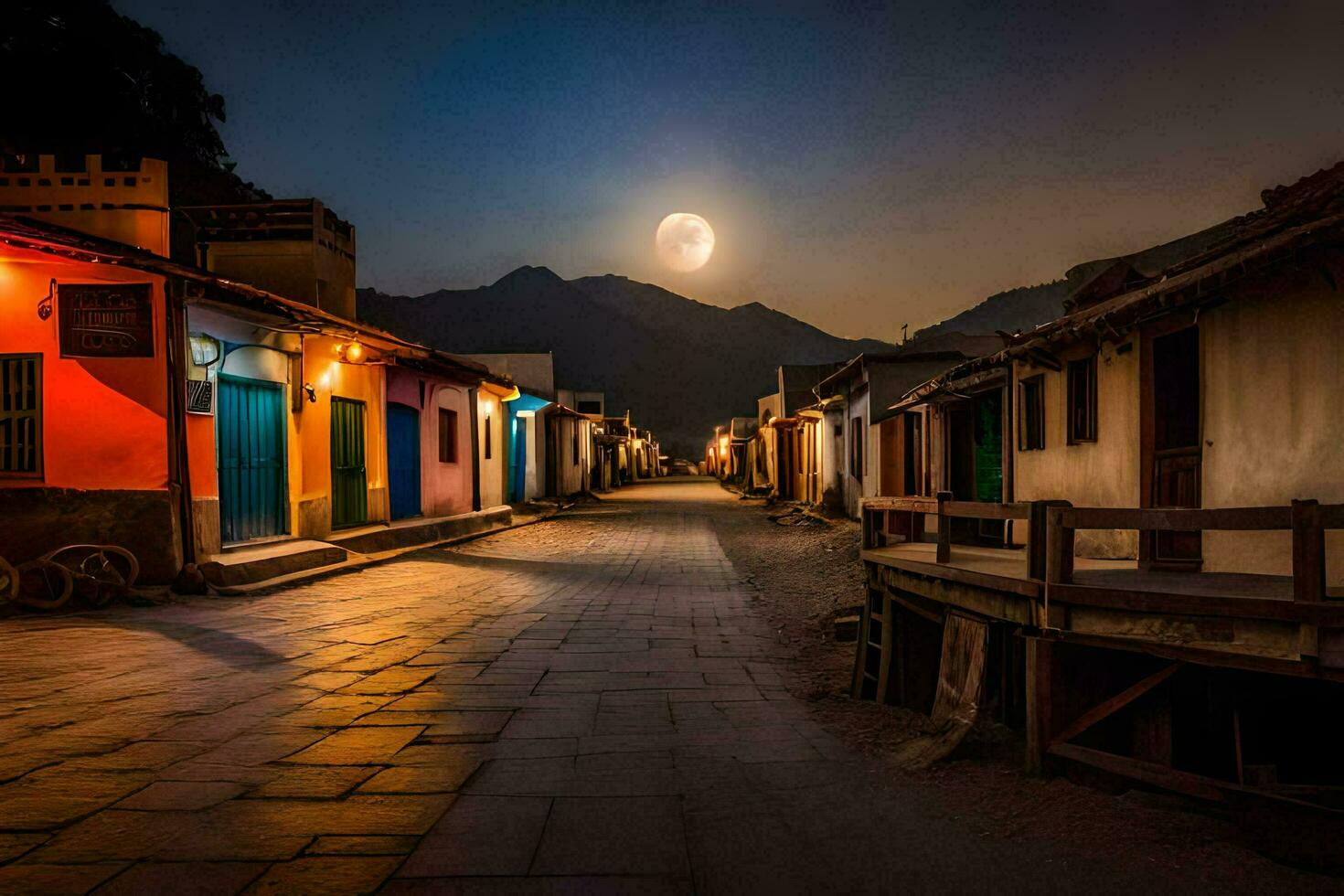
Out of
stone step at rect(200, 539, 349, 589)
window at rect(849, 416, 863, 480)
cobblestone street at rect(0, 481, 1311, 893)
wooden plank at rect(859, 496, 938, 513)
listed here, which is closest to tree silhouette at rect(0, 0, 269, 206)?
stone step at rect(200, 539, 349, 589)

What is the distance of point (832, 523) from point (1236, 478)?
13849mm

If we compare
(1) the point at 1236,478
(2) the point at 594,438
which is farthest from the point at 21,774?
(2) the point at 594,438

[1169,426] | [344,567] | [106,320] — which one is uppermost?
[106,320]

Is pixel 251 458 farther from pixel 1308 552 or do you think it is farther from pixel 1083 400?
pixel 1308 552

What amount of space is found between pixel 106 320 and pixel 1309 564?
11444 millimetres

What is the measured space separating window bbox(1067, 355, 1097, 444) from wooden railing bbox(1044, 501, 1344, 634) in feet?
11.8

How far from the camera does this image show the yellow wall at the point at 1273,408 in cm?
531

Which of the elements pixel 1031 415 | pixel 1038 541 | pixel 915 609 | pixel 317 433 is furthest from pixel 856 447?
pixel 1038 541

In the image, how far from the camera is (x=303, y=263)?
51.3 ft

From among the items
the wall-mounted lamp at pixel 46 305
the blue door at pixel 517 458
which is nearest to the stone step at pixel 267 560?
the wall-mounted lamp at pixel 46 305

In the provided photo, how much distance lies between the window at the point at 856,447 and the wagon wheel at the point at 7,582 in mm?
16315

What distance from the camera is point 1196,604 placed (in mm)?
4375

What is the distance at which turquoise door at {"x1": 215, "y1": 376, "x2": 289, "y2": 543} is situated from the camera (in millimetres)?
10531

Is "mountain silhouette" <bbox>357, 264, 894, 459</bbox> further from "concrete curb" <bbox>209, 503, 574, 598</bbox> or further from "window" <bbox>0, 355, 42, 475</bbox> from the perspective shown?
"window" <bbox>0, 355, 42, 475</bbox>
